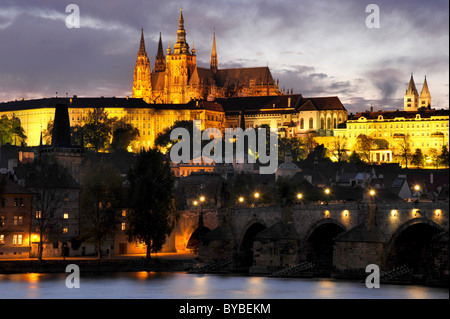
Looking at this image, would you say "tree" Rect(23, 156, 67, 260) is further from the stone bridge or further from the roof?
the stone bridge

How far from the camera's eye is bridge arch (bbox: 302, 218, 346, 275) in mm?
82625

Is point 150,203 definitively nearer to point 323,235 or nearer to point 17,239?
point 17,239

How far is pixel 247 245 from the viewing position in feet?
306

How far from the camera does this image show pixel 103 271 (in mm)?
88438

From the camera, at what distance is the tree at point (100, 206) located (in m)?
93.5

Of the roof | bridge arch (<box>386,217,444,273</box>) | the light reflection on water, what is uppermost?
the roof

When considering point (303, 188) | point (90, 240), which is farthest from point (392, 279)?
point (303, 188)

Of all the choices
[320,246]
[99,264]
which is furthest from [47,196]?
[320,246]

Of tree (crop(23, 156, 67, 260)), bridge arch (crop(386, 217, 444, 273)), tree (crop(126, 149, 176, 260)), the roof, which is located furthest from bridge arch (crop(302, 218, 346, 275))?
the roof

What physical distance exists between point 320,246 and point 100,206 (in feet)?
71.8

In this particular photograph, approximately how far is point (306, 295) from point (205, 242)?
2206 cm

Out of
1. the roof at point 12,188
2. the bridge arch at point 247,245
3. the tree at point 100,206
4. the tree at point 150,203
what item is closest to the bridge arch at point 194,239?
the tree at point 150,203

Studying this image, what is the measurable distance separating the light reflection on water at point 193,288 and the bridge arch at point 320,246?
258 cm

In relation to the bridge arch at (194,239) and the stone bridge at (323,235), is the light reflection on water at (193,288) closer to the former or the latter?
the stone bridge at (323,235)
